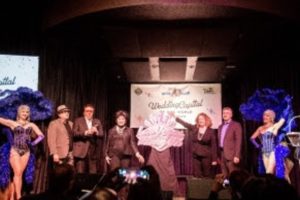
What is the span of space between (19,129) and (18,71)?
1.32m

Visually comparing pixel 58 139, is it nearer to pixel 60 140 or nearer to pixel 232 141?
pixel 60 140

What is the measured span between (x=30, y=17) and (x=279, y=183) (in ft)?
20.9

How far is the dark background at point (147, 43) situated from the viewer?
672 centimetres

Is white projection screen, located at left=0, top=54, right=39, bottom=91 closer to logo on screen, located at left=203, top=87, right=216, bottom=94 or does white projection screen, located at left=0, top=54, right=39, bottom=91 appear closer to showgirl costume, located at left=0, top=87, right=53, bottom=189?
showgirl costume, located at left=0, top=87, right=53, bottom=189

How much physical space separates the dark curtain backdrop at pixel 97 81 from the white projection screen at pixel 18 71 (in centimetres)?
12

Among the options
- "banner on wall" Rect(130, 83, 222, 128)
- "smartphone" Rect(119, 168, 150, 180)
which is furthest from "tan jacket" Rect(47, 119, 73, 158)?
"smartphone" Rect(119, 168, 150, 180)

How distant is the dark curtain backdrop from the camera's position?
26.0 feet

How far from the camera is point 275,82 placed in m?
8.70

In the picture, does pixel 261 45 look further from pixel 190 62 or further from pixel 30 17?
pixel 30 17

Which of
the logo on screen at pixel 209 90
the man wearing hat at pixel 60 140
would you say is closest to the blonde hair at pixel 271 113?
the logo on screen at pixel 209 90

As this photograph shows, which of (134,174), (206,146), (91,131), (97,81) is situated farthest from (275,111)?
(134,174)

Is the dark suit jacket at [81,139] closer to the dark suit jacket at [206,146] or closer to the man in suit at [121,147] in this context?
the man in suit at [121,147]

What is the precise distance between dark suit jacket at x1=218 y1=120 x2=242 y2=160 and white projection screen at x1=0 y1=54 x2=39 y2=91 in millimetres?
3378

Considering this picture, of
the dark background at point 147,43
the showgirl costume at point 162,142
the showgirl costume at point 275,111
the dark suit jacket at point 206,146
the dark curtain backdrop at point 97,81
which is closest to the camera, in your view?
the dark background at point 147,43
